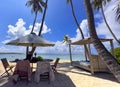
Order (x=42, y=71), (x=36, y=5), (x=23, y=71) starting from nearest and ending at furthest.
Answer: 1. (x=23, y=71)
2. (x=42, y=71)
3. (x=36, y=5)

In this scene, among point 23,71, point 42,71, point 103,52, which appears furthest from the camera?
point 42,71

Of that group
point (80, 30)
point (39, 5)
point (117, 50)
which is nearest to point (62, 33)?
point (39, 5)

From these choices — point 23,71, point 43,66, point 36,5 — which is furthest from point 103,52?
point 36,5

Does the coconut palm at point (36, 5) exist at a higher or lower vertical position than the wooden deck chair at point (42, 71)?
higher

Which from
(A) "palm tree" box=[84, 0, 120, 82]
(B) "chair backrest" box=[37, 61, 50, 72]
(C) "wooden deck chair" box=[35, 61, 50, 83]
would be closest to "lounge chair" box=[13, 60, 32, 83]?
(C) "wooden deck chair" box=[35, 61, 50, 83]

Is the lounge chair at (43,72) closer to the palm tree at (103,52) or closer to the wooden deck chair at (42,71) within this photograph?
the wooden deck chair at (42,71)

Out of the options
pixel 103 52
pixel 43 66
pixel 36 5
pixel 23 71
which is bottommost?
pixel 23 71

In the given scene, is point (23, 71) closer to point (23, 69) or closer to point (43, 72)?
point (23, 69)

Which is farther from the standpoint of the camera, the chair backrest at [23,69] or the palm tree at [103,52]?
the chair backrest at [23,69]

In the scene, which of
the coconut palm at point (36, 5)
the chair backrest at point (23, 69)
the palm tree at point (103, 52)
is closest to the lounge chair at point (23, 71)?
the chair backrest at point (23, 69)

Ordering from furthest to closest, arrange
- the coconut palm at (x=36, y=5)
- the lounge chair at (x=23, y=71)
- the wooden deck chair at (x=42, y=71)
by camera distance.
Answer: the coconut palm at (x=36, y=5) < the wooden deck chair at (x=42, y=71) < the lounge chair at (x=23, y=71)

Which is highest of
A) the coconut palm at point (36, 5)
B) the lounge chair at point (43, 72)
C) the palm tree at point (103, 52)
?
the coconut palm at point (36, 5)

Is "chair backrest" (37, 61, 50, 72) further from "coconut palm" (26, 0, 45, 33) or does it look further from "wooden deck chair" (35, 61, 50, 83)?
"coconut palm" (26, 0, 45, 33)

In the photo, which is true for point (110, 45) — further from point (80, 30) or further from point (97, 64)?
point (80, 30)
